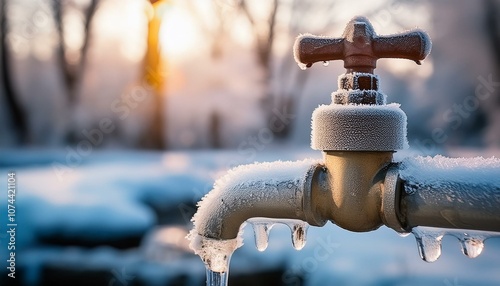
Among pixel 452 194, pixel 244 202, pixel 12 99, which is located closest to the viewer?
pixel 452 194

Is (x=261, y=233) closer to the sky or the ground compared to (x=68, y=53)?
closer to the ground

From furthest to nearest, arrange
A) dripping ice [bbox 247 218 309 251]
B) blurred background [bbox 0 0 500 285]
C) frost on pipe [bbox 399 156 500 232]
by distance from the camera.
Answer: blurred background [bbox 0 0 500 285] < dripping ice [bbox 247 218 309 251] < frost on pipe [bbox 399 156 500 232]

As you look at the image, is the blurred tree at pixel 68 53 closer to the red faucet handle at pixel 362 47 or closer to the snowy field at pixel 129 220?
the snowy field at pixel 129 220

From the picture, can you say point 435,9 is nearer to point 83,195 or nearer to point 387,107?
point 387,107

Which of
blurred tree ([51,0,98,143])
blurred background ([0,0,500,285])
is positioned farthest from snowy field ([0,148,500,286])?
blurred tree ([51,0,98,143])

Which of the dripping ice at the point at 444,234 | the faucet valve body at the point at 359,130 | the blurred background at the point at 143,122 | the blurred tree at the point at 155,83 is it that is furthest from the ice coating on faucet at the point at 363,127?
the blurred tree at the point at 155,83

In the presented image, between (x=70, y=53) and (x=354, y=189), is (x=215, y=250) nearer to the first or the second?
(x=354, y=189)

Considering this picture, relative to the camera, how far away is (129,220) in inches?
75.0

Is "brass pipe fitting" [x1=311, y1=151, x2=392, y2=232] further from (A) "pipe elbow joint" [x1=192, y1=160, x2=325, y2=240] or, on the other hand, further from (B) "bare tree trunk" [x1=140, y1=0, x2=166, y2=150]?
(B) "bare tree trunk" [x1=140, y1=0, x2=166, y2=150]

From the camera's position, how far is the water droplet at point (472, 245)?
20.4 inches

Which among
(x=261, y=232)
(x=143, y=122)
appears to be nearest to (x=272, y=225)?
(x=261, y=232)

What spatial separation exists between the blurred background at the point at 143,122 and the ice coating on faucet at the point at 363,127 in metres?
1.27

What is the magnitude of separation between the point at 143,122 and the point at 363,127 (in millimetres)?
1468

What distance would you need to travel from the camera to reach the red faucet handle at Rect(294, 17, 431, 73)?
0.55 m
